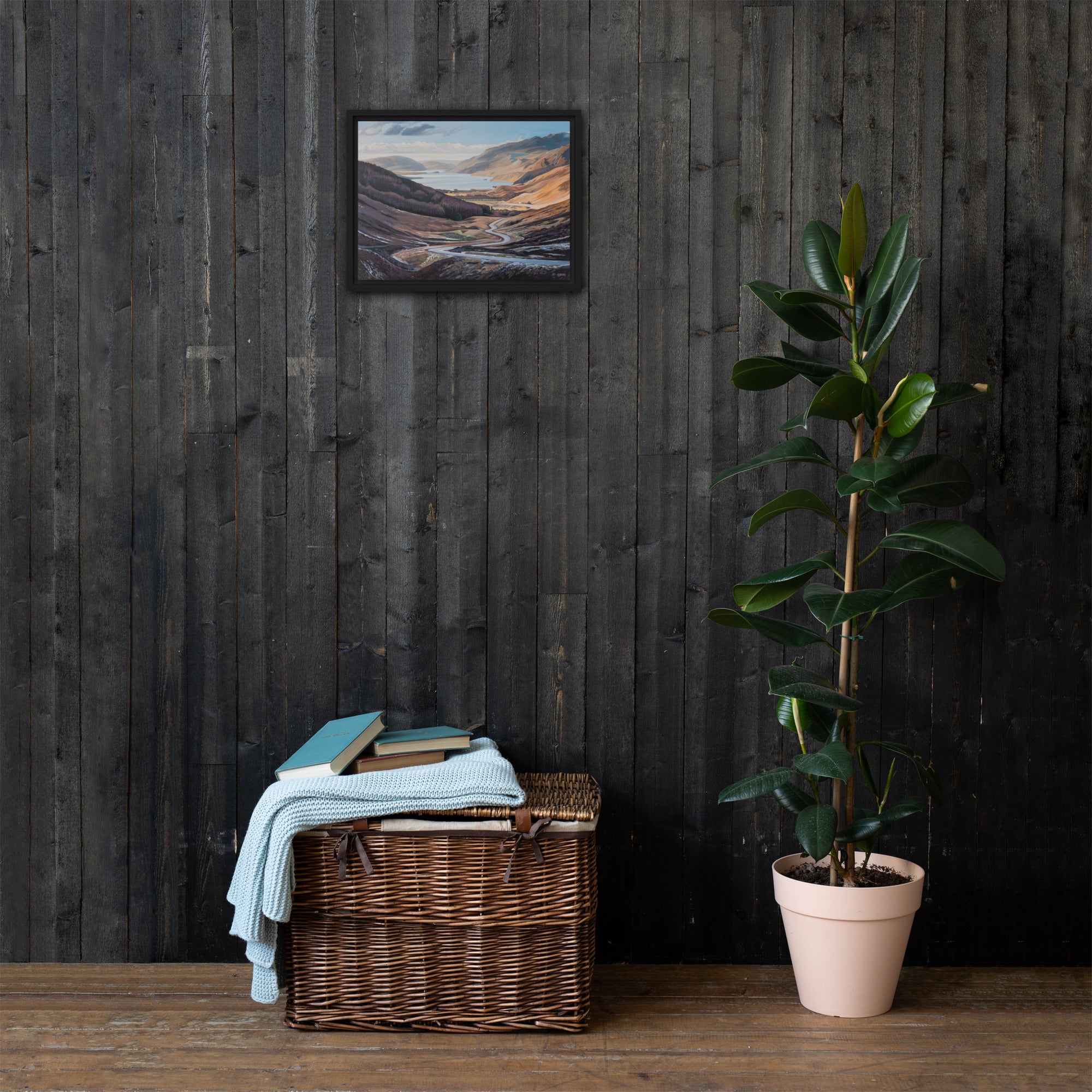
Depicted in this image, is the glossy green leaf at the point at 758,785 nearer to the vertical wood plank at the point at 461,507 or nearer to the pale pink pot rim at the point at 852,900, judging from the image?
the pale pink pot rim at the point at 852,900

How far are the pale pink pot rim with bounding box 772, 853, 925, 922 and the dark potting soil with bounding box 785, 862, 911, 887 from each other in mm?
39

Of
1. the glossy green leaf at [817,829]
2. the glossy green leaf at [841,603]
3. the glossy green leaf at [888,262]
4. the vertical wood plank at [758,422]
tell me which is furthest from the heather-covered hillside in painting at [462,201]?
the glossy green leaf at [817,829]

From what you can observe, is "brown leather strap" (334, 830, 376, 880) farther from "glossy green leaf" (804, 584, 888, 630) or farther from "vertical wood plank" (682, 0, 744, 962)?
"glossy green leaf" (804, 584, 888, 630)

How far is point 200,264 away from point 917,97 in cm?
161

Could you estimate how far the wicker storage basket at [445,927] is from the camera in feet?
5.84

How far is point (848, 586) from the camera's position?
6.12ft

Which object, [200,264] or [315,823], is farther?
[200,264]

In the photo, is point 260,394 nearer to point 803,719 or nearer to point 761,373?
point 761,373

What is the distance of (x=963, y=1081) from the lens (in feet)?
5.33

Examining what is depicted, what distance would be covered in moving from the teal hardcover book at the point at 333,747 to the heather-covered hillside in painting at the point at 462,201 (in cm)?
96

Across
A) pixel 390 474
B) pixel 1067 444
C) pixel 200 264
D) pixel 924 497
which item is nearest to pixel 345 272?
pixel 200 264

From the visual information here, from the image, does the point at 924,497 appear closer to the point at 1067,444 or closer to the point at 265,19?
the point at 1067,444

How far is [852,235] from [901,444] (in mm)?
404

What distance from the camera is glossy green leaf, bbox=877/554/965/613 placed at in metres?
1.83
